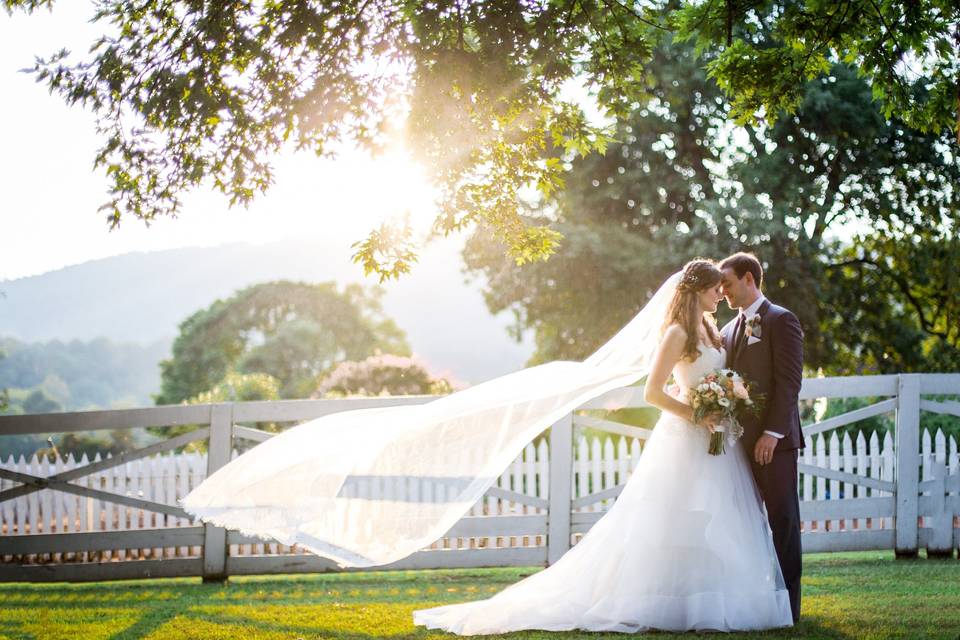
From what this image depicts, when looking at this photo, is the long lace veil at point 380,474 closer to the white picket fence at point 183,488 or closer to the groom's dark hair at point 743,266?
the groom's dark hair at point 743,266

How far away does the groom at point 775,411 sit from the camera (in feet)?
18.2

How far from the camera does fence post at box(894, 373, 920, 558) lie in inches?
325

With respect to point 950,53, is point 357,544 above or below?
below

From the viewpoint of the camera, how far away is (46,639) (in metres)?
5.86

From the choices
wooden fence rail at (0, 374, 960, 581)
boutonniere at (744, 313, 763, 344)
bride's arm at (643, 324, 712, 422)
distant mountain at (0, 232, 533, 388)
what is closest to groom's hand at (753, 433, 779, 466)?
bride's arm at (643, 324, 712, 422)

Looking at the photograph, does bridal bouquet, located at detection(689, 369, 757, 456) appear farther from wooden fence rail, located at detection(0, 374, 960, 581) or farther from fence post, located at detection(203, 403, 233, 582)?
fence post, located at detection(203, 403, 233, 582)

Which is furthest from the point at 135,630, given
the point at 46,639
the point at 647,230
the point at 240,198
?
the point at 647,230

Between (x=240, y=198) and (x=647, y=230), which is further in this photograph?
(x=647, y=230)

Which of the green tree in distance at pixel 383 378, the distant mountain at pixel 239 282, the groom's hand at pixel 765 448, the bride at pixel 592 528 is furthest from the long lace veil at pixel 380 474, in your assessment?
the distant mountain at pixel 239 282

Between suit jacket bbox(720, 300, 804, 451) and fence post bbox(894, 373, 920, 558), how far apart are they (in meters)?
3.12

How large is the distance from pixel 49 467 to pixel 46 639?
9.38ft

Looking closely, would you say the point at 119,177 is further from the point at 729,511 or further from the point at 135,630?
the point at 729,511

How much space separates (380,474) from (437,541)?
9.99 ft

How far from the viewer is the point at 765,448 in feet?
18.3
